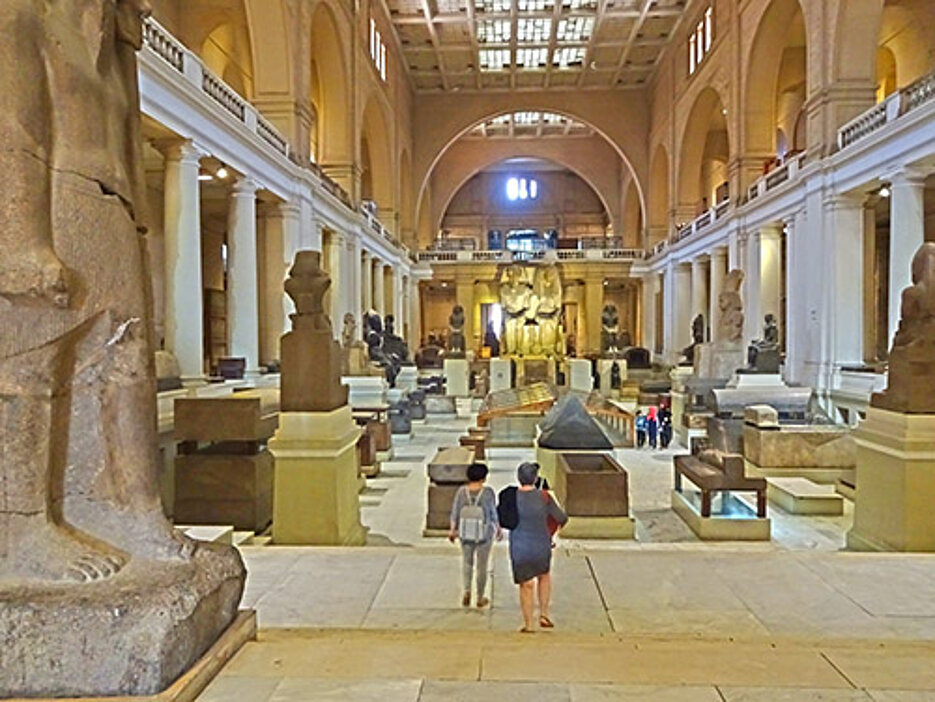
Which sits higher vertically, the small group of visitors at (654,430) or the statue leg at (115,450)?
the statue leg at (115,450)

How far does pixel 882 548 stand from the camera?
6.64m

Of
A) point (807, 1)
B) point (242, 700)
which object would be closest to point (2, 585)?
point (242, 700)

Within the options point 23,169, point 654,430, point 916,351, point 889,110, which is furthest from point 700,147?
point 23,169

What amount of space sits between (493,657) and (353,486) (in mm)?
4513

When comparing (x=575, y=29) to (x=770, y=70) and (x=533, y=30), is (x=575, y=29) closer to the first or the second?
(x=533, y=30)

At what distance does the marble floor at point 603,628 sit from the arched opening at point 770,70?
21.3 meters

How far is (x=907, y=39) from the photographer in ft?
78.7

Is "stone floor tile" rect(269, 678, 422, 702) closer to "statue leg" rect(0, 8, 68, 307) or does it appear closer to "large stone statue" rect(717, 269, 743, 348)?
"statue leg" rect(0, 8, 68, 307)

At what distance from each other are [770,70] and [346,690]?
2730 centimetres

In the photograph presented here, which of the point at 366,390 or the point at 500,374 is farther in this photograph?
the point at 500,374

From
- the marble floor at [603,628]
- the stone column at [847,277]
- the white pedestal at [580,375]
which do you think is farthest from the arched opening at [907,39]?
the marble floor at [603,628]

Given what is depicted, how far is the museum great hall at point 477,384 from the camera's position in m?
2.68

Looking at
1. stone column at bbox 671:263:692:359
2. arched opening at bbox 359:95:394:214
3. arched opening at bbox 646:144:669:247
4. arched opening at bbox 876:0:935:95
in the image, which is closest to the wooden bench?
arched opening at bbox 876:0:935:95

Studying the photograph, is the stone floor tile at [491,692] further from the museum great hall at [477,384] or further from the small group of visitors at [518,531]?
the small group of visitors at [518,531]
